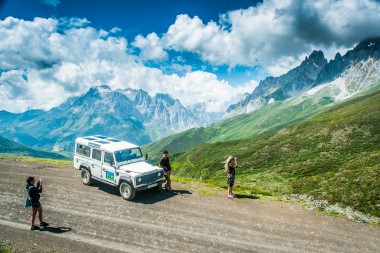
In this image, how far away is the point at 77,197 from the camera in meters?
22.3

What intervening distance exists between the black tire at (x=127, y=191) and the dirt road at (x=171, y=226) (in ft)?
1.44

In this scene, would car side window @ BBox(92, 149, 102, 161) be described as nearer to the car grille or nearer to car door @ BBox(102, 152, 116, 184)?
car door @ BBox(102, 152, 116, 184)

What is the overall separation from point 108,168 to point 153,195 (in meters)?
4.34

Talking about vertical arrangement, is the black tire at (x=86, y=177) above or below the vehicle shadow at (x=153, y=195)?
above

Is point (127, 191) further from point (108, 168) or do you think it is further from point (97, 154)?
point (97, 154)

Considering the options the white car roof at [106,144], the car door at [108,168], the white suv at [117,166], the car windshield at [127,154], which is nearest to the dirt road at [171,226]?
the white suv at [117,166]

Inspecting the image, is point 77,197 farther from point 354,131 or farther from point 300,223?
point 354,131

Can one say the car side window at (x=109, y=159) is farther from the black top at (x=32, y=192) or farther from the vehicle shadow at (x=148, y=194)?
the black top at (x=32, y=192)

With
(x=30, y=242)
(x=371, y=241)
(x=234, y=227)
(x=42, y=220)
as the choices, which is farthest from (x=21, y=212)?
(x=371, y=241)

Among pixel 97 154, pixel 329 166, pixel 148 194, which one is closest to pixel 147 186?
pixel 148 194

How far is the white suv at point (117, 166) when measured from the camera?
2167cm

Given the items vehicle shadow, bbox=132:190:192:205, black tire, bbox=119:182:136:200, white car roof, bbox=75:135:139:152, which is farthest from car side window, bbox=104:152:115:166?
vehicle shadow, bbox=132:190:192:205

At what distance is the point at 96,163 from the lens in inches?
955

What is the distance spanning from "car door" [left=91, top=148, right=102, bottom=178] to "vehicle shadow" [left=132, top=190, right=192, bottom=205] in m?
3.94
